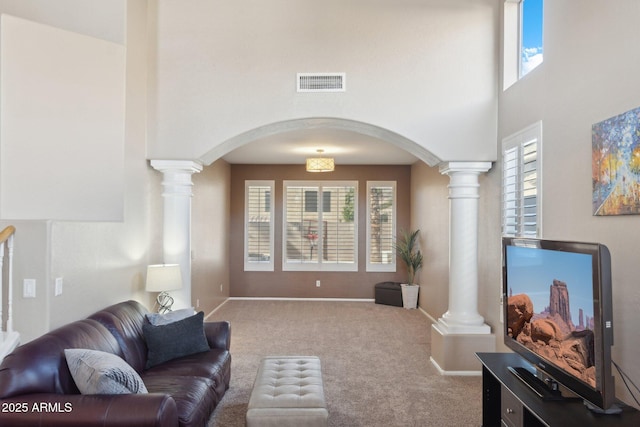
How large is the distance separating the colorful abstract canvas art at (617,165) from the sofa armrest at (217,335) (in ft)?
9.43

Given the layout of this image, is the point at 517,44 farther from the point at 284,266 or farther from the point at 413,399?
the point at 284,266

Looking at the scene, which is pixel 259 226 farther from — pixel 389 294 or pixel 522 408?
pixel 522 408

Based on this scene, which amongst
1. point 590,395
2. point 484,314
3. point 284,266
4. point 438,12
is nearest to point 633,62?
point 590,395

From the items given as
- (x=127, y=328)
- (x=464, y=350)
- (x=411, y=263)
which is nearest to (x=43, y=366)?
(x=127, y=328)

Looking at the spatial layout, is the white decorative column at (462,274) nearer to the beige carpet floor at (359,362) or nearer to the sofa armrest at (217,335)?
the beige carpet floor at (359,362)

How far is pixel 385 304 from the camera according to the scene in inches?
306

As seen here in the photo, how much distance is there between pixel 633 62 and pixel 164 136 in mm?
3664

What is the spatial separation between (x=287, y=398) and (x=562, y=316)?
158 cm

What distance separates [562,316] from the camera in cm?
217

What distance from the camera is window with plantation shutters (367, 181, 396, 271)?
836cm

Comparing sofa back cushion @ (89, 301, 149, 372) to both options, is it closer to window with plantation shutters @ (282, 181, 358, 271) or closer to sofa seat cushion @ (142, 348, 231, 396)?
sofa seat cushion @ (142, 348, 231, 396)

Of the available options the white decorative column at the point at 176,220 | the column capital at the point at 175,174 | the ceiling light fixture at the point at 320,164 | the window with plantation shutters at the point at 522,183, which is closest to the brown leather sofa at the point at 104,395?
the white decorative column at the point at 176,220

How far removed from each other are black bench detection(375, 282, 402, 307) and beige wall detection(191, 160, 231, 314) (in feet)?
9.54

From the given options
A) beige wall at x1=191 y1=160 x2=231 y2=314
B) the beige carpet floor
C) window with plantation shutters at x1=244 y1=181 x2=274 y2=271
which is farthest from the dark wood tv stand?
window with plantation shutters at x1=244 y1=181 x2=274 y2=271
